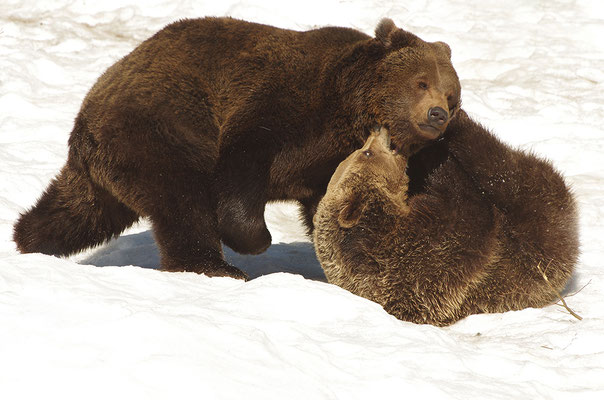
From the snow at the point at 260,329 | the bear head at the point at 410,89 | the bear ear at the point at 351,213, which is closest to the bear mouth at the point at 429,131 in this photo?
the bear head at the point at 410,89

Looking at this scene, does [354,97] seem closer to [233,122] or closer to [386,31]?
[386,31]

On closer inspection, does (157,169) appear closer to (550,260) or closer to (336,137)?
(336,137)

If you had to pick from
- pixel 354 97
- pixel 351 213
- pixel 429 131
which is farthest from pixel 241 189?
pixel 429 131

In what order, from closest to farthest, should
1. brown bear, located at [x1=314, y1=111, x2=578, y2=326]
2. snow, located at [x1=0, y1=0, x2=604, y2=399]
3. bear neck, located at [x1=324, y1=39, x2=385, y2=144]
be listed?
snow, located at [x1=0, y1=0, x2=604, y2=399] < brown bear, located at [x1=314, y1=111, x2=578, y2=326] < bear neck, located at [x1=324, y1=39, x2=385, y2=144]

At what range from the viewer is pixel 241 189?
5.43 metres

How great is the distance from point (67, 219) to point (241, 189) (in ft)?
5.21

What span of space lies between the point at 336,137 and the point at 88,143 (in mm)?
1872

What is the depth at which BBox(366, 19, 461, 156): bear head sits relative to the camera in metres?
5.38

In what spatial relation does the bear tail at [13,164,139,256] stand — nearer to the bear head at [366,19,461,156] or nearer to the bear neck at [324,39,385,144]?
the bear neck at [324,39,385,144]

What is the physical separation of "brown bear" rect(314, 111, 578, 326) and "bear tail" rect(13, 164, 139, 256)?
187cm

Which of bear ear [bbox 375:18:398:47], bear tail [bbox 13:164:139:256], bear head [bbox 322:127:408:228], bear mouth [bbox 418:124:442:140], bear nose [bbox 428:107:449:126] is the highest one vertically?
bear ear [bbox 375:18:398:47]

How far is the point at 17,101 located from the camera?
9461mm

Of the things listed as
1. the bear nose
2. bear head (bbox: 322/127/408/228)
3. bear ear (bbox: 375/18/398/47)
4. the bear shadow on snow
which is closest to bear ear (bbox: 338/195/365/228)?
bear head (bbox: 322/127/408/228)

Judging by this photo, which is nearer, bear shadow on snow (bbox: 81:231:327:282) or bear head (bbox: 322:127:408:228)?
bear head (bbox: 322:127:408:228)
